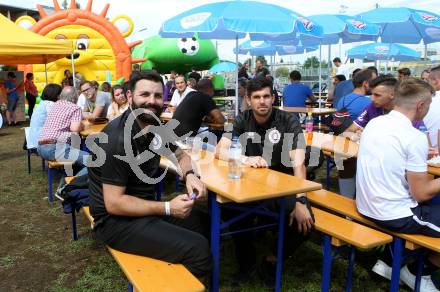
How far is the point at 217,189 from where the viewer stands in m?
2.41

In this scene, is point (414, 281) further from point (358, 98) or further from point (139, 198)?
point (358, 98)

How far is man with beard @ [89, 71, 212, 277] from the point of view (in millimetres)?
2197

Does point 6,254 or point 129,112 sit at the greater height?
point 129,112

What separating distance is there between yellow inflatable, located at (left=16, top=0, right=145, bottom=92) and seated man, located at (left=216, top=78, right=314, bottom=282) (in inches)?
417

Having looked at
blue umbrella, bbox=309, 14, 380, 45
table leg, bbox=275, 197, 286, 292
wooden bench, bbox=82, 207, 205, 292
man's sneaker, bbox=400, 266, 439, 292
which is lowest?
man's sneaker, bbox=400, 266, 439, 292

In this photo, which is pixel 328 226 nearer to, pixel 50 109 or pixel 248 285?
pixel 248 285

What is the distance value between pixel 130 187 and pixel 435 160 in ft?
7.80

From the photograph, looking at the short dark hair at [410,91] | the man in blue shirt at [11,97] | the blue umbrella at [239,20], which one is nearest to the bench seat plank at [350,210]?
the short dark hair at [410,91]

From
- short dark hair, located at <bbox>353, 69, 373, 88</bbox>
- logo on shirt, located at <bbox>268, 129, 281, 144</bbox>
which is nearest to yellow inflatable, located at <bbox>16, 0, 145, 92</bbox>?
short dark hair, located at <bbox>353, 69, 373, 88</bbox>

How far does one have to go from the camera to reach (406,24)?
10.1m

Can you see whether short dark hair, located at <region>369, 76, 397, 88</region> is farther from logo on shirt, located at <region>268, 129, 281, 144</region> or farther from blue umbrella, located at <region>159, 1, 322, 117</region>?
blue umbrella, located at <region>159, 1, 322, 117</region>

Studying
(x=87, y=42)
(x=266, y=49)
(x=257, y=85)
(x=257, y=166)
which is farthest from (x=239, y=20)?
(x=266, y=49)

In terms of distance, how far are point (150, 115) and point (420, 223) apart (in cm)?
179

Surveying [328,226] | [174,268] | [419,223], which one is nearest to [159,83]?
[174,268]
